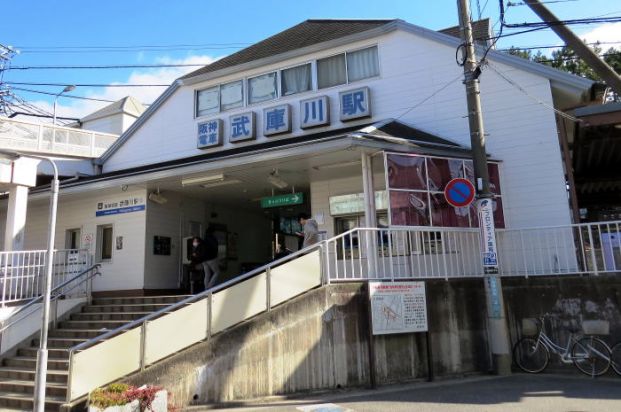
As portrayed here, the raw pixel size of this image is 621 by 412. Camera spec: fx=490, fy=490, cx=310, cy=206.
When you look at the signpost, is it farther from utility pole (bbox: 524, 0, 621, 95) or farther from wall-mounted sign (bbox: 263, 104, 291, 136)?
wall-mounted sign (bbox: 263, 104, 291, 136)

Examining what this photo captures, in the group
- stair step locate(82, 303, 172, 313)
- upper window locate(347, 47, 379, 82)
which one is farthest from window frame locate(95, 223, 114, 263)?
upper window locate(347, 47, 379, 82)

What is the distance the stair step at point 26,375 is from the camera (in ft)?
26.5

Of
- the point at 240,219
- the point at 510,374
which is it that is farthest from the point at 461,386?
the point at 240,219

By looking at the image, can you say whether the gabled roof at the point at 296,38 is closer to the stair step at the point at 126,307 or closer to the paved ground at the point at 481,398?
the stair step at the point at 126,307

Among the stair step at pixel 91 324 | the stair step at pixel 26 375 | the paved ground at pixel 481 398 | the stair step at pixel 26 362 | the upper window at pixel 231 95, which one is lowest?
the paved ground at pixel 481 398

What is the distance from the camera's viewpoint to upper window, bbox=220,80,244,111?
14.8 m

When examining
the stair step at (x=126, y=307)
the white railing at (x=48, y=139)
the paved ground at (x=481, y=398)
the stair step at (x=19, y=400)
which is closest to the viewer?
the paved ground at (x=481, y=398)

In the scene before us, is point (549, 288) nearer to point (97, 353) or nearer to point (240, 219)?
point (97, 353)

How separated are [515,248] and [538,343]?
218cm

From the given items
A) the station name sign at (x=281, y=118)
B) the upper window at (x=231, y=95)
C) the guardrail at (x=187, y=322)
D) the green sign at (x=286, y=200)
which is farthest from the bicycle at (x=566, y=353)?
the upper window at (x=231, y=95)

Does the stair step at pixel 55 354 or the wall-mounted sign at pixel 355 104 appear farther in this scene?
the wall-mounted sign at pixel 355 104

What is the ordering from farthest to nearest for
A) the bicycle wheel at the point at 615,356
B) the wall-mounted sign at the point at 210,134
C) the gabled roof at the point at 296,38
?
the wall-mounted sign at the point at 210,134 → the gabled roof at the point at 296,38 → the bicycle wheel at the point at 615,356

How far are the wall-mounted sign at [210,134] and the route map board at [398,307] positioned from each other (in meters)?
7.62

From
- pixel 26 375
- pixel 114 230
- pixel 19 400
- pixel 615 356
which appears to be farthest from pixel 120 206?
pixel 615 356
